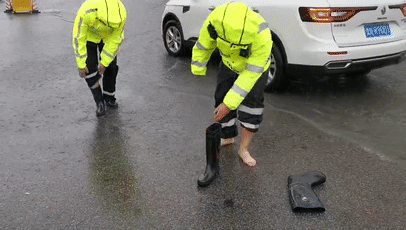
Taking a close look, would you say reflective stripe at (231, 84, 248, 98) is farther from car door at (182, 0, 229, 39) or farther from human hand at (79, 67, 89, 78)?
car door at (182, 0, 229, 39)

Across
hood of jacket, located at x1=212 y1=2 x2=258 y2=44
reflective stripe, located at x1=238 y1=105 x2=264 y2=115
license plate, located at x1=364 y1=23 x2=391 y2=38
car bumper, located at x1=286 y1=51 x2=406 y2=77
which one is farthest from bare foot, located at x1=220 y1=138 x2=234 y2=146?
license plate, located at x1=364 y1=23 x2=391 y2=38

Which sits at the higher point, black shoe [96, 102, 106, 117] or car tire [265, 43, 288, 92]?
car tire [265, 43, 288, 92]

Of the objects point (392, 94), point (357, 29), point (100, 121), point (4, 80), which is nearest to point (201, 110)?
point (100, 121)

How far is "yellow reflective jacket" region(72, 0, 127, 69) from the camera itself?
520 centimetres

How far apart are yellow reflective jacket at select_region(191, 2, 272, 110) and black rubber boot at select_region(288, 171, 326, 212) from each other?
83 cm

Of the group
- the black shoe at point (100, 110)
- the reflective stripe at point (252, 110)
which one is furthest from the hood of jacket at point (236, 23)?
the black shoe at point (100, 110)

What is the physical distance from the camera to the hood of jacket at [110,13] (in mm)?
5184

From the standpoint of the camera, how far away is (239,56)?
409cm

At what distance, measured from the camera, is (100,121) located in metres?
5.73

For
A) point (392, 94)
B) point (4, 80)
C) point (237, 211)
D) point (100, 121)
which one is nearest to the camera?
point (237, 211)

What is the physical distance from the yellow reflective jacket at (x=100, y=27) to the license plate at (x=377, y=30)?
2831 mm

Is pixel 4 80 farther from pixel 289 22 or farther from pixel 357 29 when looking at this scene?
pixel 357 29

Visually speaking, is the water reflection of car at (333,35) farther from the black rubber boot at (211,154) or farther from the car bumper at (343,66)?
the black rubber boot at (211,154)

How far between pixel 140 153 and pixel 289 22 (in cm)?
243
